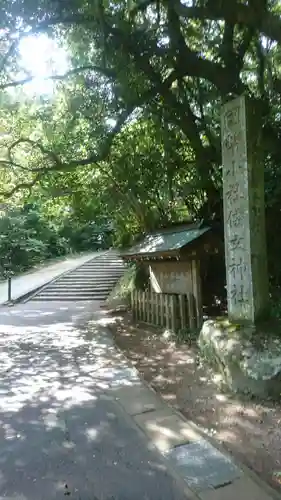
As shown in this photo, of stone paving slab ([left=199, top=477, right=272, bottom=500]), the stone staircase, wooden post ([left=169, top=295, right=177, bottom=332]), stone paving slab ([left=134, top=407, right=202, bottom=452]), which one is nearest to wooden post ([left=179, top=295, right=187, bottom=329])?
wooden post ([left=169, top=295, right=177, bottom=332])

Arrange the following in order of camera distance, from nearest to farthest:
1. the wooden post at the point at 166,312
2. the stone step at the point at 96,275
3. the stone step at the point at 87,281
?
the wooden post at the point at 166,312, the stone step at the point at 87,281, the stone step at the point at 96,275

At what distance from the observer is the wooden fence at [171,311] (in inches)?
335

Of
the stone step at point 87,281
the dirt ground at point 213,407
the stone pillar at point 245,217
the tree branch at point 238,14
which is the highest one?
the tree branch at point 238,14

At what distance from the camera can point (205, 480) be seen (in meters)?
3.08

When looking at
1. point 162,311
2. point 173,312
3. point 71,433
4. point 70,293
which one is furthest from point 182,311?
point 70,293

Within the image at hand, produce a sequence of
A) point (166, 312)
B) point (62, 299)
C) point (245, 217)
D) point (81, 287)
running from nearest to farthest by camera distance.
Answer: point (245, 217) < point (166, 312) < point (62, 299) < point (81, 287)

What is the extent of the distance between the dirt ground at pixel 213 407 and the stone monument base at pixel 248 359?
0.61ft

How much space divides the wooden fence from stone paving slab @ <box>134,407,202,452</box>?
157 inches

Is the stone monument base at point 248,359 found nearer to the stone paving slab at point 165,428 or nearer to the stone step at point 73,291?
Answer: the stone paving slab at point 165,428

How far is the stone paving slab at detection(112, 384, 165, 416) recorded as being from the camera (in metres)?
4.60

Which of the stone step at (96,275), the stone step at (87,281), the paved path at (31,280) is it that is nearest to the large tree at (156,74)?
the paved path at (31,280)

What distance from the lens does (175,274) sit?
932 cm

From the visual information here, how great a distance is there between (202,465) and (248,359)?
195 cm

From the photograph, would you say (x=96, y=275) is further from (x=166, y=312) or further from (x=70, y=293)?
(x=166, y=312)
